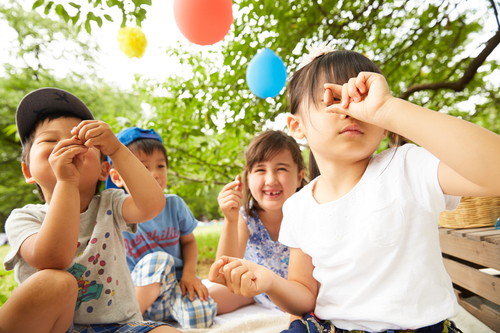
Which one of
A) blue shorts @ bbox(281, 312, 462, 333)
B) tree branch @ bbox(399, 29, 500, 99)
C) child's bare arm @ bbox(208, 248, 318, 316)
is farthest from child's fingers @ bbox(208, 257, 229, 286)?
tree branch @ bbox(399, 29, 500, 99)

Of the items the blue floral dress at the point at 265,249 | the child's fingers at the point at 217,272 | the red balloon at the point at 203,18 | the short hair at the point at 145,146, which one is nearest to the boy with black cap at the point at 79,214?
the child's fingers at the point at 217,272

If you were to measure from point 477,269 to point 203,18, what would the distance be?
204 centimetres

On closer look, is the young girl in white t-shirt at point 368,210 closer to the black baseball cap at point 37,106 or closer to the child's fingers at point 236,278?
the child's fingers at point 236,278

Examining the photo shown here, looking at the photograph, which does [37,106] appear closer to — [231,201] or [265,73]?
[231,201]

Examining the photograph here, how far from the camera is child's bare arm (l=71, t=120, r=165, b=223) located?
980mm

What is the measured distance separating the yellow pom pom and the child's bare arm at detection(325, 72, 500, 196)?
102 inches

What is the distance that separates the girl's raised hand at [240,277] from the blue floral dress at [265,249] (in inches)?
37.6

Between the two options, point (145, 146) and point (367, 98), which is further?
point (145, 146)

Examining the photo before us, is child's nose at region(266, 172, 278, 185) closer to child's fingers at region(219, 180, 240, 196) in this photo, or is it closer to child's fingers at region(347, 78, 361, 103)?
child's fingers at region(219, 180, 240, 196)

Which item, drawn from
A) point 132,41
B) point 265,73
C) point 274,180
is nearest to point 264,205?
point 274,180

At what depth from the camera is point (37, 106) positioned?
44.4 inches

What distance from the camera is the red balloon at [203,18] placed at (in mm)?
1854

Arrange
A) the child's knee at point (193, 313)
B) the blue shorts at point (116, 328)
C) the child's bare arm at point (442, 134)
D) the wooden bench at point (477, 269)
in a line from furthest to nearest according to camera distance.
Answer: the child's knee at point (193, 313)
the wooden bench at point (477, 269)
the blue shorts at point (116, 328)
the child's bare arm at point (442, 134)

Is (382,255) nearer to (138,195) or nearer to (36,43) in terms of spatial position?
(138,195)
